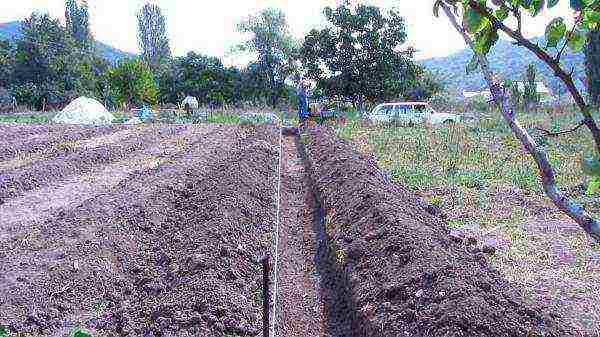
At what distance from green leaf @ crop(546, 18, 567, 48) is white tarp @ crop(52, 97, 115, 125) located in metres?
30.8

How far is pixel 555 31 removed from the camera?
66.6 inches

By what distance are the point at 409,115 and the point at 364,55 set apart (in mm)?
10408

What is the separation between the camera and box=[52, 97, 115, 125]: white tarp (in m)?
31.4

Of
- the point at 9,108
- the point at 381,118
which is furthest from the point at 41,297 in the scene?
the point at 9,108

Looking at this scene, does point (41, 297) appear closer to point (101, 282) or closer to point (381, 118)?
point (101, 282)

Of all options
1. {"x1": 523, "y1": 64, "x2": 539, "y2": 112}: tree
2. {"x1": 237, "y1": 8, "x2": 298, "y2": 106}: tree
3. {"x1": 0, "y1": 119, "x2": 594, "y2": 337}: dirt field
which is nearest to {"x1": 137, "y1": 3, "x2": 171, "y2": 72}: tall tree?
{"x1": 237, "y1": 8, "x2": 298, "y2": 106}: tree

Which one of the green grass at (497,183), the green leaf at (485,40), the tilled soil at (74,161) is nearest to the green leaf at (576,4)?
the green leaf at (485,40)

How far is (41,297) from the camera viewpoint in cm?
649

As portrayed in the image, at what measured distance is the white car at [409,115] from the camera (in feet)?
84.0

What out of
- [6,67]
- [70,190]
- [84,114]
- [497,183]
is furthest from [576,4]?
[6,67]

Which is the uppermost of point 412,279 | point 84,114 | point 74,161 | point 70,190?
point 412,279

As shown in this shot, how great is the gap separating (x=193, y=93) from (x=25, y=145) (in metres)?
23.6

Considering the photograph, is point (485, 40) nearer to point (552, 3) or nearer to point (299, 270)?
point (552, 3)

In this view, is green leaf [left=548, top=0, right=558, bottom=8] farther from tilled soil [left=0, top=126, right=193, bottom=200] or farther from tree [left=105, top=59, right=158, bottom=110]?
tree [left=105, top=59, right=158, bottom=110]
